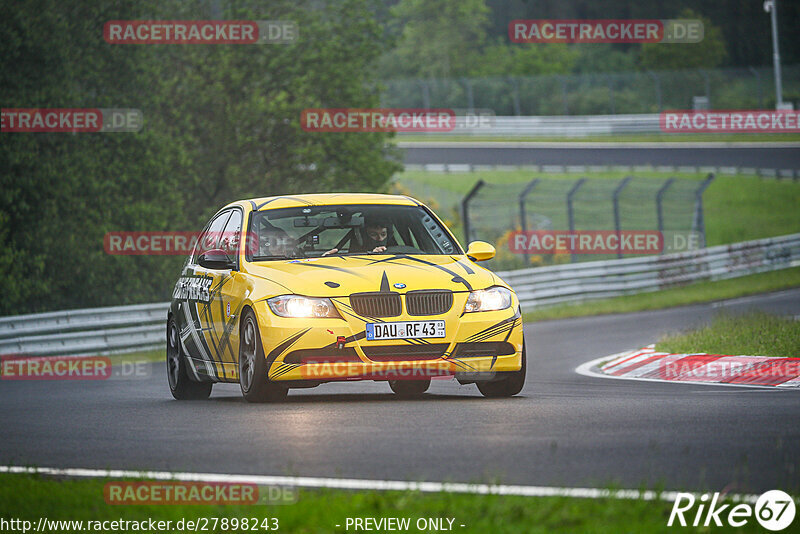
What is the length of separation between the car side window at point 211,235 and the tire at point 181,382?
76 cm

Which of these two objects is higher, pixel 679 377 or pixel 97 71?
pixel 97 71

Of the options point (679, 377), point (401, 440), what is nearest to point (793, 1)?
point (679, 377)

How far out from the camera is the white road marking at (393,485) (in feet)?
20.2

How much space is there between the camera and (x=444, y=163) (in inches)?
2292

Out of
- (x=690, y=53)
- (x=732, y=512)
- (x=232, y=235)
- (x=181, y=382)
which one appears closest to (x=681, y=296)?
(x=181, y=382)

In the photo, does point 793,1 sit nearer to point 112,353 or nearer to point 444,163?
point 444,163

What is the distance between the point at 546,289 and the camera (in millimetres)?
29578

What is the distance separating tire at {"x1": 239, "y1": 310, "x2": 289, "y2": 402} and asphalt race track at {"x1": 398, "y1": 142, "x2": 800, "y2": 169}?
4199cm

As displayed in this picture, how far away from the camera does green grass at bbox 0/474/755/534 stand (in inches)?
222

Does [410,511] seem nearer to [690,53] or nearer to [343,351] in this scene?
[343,351]

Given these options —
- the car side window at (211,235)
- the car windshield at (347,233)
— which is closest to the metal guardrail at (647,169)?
the car side window at (211,235)

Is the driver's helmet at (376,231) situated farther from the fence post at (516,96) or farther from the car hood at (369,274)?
the fence post at (516,96)

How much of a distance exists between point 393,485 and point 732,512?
5.38 feet

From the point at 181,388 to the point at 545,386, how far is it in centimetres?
334
